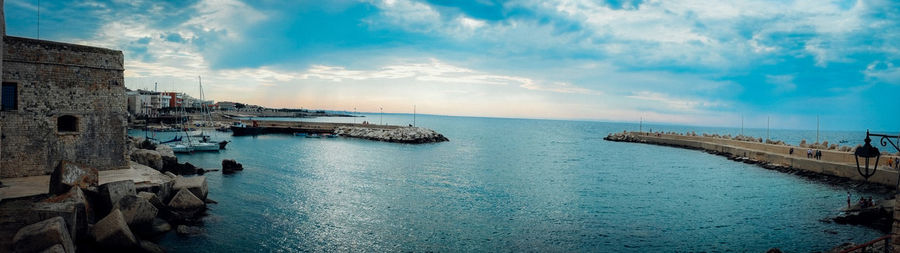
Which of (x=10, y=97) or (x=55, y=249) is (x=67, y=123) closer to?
(x=10, y=97)

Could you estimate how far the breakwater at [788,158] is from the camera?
27906 millimetres

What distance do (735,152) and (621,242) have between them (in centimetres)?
4186

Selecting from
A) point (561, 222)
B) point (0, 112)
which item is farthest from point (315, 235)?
point (0, 112)

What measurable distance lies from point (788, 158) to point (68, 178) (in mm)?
45931

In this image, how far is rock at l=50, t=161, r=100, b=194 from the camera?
1443cm

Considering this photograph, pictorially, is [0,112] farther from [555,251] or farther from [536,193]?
[536,193]

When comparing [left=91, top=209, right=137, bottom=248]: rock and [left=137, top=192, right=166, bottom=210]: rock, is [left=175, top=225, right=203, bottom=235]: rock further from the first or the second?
[left=91, top=209, right=137, bottom=248]: rock

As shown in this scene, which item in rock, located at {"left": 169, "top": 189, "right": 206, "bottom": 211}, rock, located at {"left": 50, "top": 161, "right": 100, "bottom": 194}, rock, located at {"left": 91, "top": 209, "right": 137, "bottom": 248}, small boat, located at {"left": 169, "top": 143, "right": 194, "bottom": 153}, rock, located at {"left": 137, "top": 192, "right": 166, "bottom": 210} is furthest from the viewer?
small boat, located at {"left": 169, "top": 143, "right": 194, "bottom": 153}

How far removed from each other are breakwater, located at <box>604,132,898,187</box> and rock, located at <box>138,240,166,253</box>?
35749 mm

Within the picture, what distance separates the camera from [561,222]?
18.8 meters

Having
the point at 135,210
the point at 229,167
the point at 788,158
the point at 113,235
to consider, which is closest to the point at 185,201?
the point at 135,210

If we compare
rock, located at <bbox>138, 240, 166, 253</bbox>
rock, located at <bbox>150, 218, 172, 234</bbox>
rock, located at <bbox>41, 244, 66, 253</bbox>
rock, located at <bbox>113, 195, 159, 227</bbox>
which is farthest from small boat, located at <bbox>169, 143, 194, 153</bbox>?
rock, located at <bbox>41, 244, 66, 253</bbox>

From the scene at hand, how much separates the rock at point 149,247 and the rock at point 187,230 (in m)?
1.66

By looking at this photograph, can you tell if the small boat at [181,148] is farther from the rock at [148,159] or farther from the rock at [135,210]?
the rock at [135,210]
